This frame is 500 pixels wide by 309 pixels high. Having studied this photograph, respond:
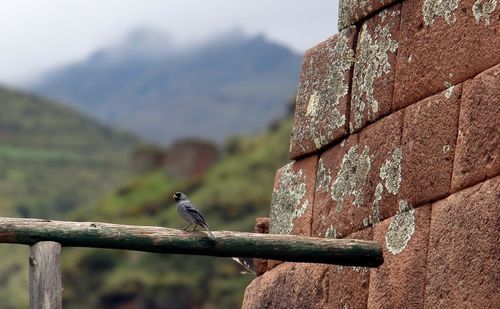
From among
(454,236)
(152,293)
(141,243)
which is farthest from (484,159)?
(152,293)

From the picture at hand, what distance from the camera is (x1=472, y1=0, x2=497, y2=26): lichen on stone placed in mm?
8010

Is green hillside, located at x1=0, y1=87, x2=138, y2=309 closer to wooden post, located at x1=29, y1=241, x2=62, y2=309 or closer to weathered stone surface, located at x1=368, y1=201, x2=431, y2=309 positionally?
weathered stone surface, located at x1=368, y1=201, x2=431, y2=309

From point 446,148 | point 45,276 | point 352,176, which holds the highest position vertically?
point 352,176

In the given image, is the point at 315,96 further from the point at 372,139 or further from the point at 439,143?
the point at 439,143

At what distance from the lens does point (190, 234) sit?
27.7ft

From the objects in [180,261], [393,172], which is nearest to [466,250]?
[393,172]

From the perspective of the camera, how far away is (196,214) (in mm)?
8680

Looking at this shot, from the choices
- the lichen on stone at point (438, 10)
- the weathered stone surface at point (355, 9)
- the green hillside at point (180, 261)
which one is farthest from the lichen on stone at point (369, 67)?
the green hillside at point (180, 261)

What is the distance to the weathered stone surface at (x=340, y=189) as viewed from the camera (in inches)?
369

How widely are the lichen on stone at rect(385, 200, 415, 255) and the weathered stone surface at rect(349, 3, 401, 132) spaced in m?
0.78

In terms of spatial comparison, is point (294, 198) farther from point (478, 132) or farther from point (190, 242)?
point (478, 132)

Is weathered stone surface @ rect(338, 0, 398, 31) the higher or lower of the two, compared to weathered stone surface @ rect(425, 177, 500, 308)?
higher

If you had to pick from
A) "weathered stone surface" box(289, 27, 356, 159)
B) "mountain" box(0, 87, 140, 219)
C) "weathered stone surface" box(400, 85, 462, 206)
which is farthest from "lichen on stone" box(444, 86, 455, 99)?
"mountain" box(0, 87, 140, 219)

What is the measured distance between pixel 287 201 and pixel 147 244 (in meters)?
2.34
